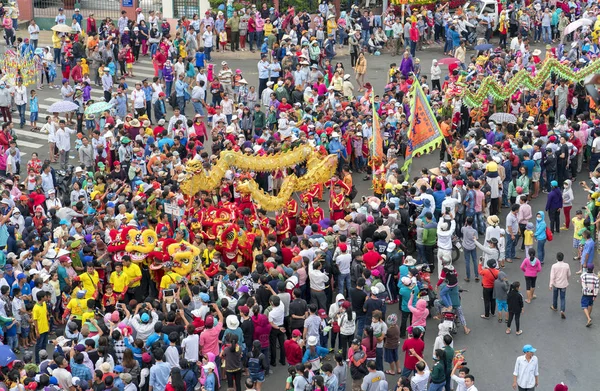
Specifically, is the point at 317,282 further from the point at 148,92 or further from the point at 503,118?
the point at 148,92

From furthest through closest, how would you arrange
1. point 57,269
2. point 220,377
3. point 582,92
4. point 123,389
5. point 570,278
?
1. point 582,92
2. point 570,278
3. point 57,269
4. point 220,377
5. point 123,389

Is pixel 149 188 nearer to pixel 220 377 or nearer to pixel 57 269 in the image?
pixel 57 269

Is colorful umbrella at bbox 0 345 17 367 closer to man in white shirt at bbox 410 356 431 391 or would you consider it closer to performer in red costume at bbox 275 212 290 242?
man in white shirt at bbox 410 356 431 391

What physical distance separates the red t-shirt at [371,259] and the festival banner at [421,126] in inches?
201

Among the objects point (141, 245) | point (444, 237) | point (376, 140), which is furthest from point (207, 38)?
point (444, 237)

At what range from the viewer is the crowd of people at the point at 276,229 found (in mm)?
17297

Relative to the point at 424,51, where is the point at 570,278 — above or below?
below

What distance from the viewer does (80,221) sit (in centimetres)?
2208

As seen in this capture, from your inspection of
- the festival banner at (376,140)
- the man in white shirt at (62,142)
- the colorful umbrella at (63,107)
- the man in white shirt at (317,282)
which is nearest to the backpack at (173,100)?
the colorful umbrella at (63,107)

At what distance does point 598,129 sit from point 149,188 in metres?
11.2

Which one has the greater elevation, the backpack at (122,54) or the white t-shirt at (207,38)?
the white t-shirt at (207,38)

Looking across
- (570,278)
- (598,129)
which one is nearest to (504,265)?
(570,278)

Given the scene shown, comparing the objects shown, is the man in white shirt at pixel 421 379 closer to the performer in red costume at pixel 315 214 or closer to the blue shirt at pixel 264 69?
the performer in red costume at pixel 315 214

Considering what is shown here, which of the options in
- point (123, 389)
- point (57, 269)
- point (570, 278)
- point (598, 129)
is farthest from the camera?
point (598, 129)
